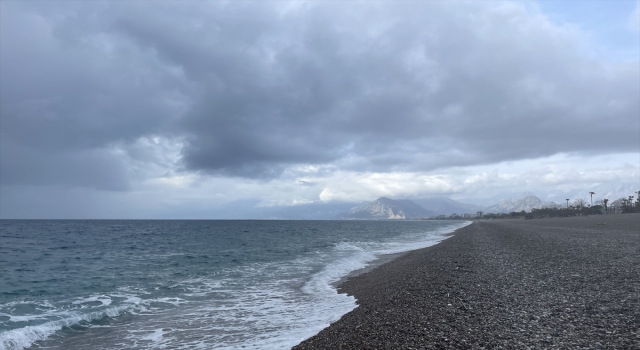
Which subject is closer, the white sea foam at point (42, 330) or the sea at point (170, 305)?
the sea at point (170, 305)

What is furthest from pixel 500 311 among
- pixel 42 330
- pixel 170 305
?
pixel 42 330

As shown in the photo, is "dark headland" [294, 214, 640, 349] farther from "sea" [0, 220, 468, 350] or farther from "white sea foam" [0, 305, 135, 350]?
"white sea foam" [0, 305, 135, 350]

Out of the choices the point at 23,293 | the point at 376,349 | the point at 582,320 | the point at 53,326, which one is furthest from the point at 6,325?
the point at 582,320

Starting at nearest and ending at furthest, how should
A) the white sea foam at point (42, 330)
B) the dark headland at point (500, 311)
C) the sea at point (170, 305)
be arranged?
the dark headland at point (500, 311)
the sea at point (170, 305)
the white sea foam at point (42, 330)

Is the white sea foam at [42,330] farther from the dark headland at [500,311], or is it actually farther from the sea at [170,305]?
the dark headland at [500,311]

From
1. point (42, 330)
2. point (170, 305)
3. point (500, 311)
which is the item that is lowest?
point (170, 305)

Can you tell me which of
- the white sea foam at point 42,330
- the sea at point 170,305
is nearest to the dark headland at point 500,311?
the sea at point 170,305

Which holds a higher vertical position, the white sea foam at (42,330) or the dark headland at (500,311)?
the dark headland at (500,311)

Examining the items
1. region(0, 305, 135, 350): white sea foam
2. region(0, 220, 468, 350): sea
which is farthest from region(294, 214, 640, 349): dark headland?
region(0, 305, 135, 350): white sea foam

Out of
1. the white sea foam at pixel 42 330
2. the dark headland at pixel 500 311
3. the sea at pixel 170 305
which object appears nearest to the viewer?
the dark headland at pixel 500 311

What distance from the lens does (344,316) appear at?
11.6 metres

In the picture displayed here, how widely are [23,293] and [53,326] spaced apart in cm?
902

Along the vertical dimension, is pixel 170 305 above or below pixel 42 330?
below

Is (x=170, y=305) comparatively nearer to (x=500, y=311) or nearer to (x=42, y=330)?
(x=42, y=330)
